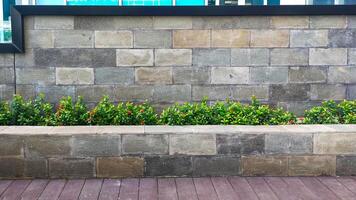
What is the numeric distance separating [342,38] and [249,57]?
165cm

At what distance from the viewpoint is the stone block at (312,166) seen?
210 inches

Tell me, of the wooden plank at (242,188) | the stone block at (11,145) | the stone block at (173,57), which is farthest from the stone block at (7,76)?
the wooden plank at (242,188)

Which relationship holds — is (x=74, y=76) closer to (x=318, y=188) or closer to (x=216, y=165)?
(x=216, y=165)

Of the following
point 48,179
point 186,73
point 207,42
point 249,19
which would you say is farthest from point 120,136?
point 249,19

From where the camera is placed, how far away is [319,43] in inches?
272

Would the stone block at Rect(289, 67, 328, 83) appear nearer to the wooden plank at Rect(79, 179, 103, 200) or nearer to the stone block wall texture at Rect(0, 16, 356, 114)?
the stone block wall texture at Rect(0, 16, 356, 114)

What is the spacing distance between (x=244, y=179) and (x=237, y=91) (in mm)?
2095


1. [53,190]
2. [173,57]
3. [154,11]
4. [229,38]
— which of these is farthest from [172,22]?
[53,190]

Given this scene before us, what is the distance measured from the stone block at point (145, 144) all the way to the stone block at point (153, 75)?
1.85m

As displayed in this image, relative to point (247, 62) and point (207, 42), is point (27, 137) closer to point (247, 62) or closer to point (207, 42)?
point (207, 42)

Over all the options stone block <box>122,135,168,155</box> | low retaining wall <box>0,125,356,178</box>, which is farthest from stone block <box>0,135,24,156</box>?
stone block <box>122,135,168,155</box>

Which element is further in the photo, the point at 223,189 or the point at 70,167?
the point at 70,167

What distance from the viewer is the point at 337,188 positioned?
4934 mm

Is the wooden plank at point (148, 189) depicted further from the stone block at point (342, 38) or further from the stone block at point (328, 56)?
the stone block at point (342, 38)
